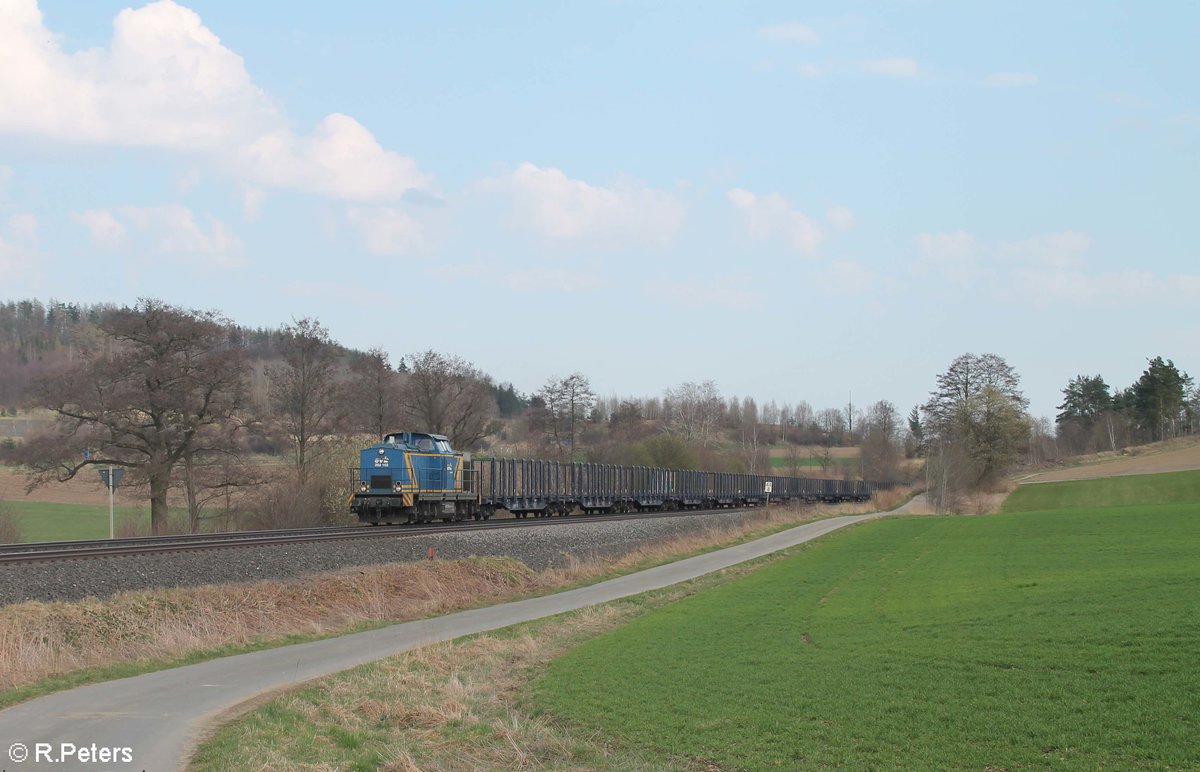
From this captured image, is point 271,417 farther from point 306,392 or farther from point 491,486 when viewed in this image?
point 491,486

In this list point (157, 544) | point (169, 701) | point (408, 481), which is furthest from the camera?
point (408, 481)

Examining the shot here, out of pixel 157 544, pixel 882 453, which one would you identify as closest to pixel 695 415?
pixel 882 453

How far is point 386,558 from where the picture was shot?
2786cm

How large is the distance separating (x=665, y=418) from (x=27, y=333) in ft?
343

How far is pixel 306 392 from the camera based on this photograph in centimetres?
5747

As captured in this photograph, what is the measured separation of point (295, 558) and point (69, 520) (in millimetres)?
44595

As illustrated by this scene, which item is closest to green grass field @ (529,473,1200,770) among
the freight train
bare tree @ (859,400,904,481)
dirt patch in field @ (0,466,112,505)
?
the freight train

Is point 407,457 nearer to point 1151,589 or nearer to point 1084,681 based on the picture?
point 1151,589

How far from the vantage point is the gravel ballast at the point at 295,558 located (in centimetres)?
1936

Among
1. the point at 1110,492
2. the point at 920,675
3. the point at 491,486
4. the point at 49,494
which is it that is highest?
the point at 491,486

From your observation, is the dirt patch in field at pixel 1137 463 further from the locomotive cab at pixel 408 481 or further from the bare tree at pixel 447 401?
the locomotive cab at pixel 408 481

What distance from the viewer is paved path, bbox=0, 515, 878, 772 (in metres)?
9.51

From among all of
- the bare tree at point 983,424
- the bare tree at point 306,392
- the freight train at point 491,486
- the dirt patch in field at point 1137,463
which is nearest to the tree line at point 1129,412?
the dirt patch in field at point 1137,463

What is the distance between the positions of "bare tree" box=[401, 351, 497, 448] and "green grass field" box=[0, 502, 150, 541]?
21.2 meters
